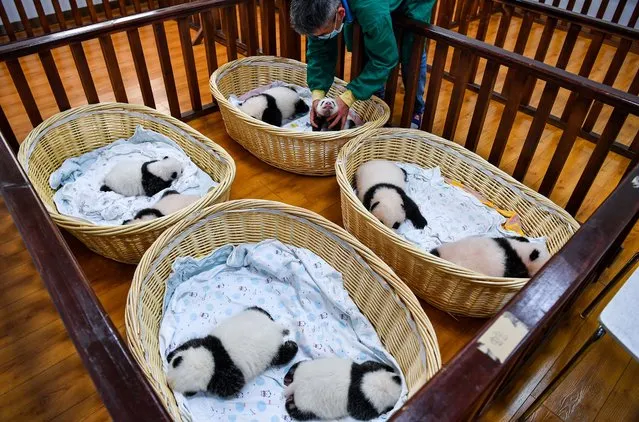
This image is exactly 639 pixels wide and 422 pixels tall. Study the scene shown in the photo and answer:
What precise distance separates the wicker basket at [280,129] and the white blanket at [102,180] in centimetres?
31

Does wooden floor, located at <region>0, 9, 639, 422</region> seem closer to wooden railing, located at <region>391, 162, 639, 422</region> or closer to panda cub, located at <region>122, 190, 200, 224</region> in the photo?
panda cub, located at <region>122, 190, 200, 224</region>

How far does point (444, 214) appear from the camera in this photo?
197 cm

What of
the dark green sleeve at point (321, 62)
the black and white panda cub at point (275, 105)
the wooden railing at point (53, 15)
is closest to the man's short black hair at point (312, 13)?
the dark green sleeve at point (321, 62)

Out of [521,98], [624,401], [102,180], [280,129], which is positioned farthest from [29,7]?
[624,401]

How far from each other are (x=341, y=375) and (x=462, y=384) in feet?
2.34

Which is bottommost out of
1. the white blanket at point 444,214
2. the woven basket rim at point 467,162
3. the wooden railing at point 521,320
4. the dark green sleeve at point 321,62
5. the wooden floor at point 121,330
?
the wooden floor at point 121,330

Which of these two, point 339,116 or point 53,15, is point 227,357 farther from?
point 53,15

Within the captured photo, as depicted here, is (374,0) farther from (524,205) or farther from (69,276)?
(69,276)

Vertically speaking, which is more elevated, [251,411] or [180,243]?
[180,243]

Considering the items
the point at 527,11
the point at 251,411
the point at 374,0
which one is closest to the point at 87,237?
the point at 251,411

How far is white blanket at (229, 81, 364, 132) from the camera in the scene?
2.40 m

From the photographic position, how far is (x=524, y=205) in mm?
1883

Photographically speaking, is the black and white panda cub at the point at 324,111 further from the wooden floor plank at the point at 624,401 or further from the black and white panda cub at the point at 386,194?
the wooden floor plank at the point at 624,401

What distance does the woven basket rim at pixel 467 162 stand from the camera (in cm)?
141
